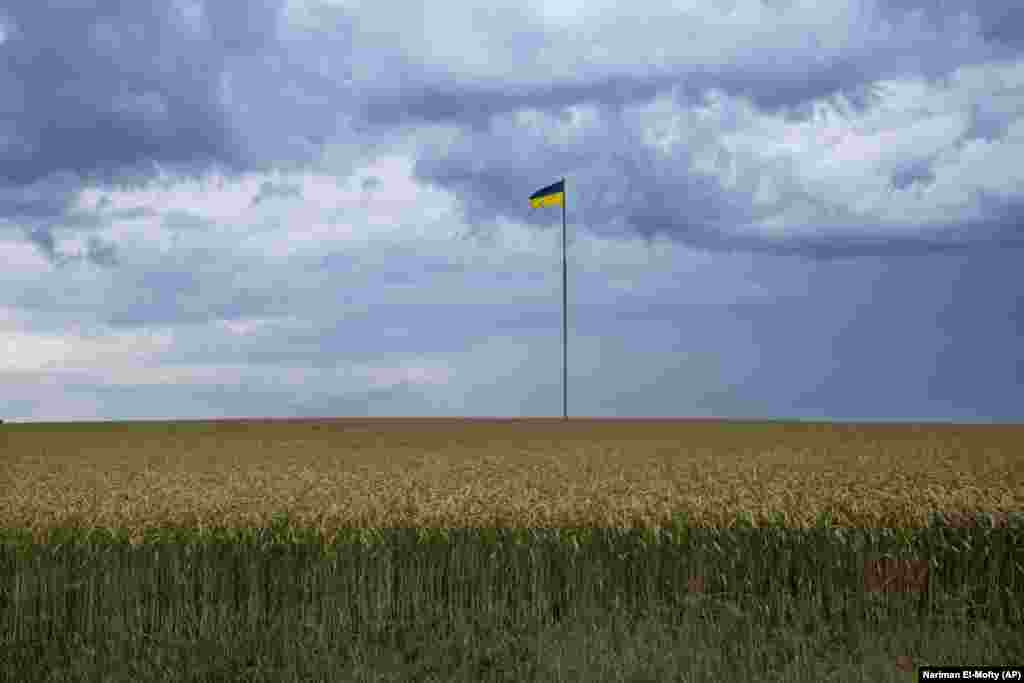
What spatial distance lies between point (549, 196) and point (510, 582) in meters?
40.5

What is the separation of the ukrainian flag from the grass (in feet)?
116

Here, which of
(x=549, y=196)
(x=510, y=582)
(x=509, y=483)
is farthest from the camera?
(x=549, y=196)

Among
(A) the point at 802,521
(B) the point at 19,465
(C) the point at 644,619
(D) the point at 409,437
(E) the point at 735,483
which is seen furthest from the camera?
(D) the point at 409,437

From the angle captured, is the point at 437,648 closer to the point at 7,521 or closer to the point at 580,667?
the point at 580,667

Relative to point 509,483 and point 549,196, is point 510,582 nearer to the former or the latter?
point 509,483

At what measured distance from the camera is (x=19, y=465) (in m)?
27.6

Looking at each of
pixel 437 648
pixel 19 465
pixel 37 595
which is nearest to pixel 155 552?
pixel 37 595

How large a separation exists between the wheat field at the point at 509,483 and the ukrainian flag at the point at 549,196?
18.6 m

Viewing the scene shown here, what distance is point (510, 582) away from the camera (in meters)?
13.8

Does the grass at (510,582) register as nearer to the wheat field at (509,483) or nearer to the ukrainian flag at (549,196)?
the wheat field at (509,483)

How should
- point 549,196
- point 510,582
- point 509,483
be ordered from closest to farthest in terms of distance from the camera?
point 510,582 < point 509,483 < point 549,196

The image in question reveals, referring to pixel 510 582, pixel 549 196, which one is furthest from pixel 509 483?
pixel 549 196

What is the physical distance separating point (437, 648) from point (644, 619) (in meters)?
2.91

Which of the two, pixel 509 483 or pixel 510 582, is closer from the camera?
pixel 510 582
